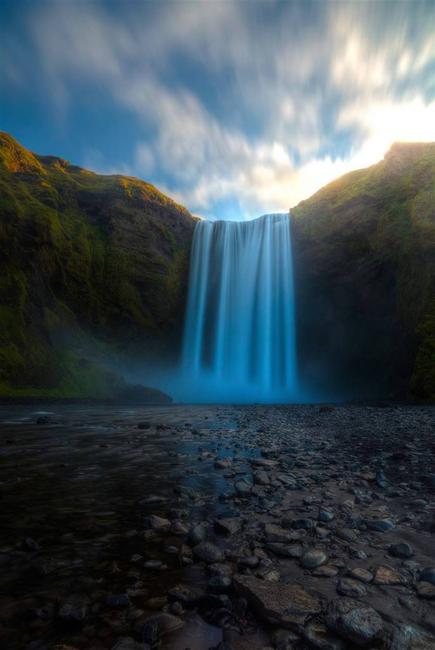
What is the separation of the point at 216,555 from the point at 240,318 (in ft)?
165

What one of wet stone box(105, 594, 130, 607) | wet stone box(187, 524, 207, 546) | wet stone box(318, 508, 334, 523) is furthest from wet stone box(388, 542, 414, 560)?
wet stone box(105, 594, 130, 607)

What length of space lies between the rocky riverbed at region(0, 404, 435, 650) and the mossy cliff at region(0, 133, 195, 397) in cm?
2877

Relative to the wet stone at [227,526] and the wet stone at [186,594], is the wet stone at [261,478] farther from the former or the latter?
the wet stone at [186,594]

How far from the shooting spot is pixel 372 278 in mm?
41000

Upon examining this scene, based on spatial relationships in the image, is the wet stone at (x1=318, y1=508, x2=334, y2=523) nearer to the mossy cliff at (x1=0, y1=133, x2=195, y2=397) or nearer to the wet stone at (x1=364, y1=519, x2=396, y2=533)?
the wet stone at (x1=364, y1=519, x2=396, y2=533)

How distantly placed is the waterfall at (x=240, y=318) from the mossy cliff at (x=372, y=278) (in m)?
3.00

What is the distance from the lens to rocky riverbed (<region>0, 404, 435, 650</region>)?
2.17 meters

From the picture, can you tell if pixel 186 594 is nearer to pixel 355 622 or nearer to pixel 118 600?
pixel 118 600

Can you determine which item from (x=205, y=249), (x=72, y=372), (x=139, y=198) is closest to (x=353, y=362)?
(x=205, y=249)

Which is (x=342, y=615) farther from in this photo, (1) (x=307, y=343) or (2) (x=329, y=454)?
(1) (x=307, y=343)

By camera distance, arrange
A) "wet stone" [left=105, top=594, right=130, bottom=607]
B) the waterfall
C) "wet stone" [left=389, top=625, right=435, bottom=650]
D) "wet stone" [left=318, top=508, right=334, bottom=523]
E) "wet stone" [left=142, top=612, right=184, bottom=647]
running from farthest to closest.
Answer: the waterfall < "wet stone" [left=318, top=508, right=334, bottom=523] < "wet stone" [left=105, top=594, right=130, bottom=607] < "wet stone" [left=142, top=612, right=184, bottom=647] < "wet stone" [left=389, top=625, right=435, bottom=650]

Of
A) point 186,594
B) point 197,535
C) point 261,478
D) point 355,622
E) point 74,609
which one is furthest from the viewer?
point 261,478

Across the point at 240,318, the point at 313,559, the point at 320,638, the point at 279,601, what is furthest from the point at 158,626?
the point at 240,318

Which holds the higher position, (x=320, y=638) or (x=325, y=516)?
(x=325, y=516)
